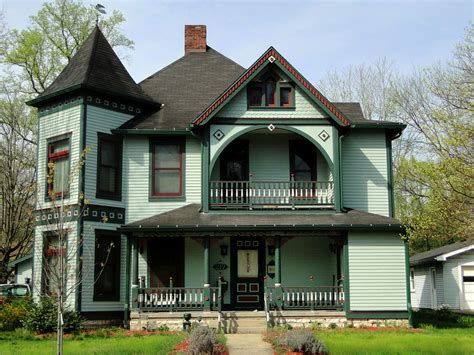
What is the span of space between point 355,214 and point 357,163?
2297 mm

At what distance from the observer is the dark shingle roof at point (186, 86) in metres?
23.3

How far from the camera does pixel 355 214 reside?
2162 centimetres

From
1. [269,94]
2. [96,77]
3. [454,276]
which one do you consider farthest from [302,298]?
[454,276]

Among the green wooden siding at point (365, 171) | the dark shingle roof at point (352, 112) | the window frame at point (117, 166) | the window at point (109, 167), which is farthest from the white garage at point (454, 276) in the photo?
the window at point (109, 167)

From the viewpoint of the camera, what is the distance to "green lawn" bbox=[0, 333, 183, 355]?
1487cm

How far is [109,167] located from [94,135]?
4.09 ft

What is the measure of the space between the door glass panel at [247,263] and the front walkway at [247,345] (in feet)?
13.7

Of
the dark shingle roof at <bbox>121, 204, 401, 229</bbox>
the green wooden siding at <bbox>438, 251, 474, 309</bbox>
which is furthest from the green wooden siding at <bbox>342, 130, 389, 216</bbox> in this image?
the green wooden siding at <bbox>438, 251, 474, 309</bbox>

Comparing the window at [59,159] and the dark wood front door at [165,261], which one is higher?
the window at [59,159]

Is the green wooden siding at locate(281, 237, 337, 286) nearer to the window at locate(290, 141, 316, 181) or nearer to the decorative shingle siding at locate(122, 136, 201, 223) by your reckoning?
the window at locate(290, 141, 316, 181)

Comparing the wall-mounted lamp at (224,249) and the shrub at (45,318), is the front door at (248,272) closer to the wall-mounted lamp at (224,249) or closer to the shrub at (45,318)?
the wall-mounted lamp at (224,249)

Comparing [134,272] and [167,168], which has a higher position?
[167,168]

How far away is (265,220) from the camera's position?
2097 centimetres

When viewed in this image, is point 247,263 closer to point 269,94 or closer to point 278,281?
point 278,281
